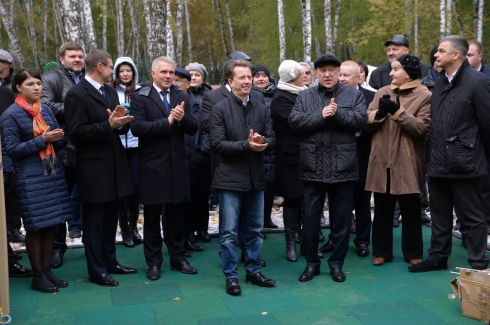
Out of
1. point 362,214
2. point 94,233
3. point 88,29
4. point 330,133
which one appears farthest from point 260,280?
point 88,29

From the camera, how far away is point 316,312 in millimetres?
5359

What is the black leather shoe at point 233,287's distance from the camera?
5.80 metres

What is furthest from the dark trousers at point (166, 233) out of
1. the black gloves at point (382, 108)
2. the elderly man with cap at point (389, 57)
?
the elderly man with cap at point (389, 57)

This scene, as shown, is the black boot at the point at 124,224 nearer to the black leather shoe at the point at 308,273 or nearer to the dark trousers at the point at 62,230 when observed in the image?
the dark trousers at the point at 62,230

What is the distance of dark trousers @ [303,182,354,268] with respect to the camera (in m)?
6.20

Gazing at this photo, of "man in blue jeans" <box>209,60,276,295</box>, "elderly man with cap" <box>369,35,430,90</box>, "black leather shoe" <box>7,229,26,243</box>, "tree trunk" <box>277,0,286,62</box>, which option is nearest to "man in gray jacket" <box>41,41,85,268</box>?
"black leather shoe" <box>7,229,26,243</box>

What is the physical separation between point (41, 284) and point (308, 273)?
2.56 metres

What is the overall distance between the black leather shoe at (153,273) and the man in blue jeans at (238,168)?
772mm

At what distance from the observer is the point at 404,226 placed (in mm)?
6832

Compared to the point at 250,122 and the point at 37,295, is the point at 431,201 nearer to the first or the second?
the point at 250,122

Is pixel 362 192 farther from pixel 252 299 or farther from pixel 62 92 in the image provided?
Result: pixel 62 92

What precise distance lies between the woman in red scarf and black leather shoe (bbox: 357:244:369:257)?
322cm

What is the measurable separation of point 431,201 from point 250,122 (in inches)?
81.9

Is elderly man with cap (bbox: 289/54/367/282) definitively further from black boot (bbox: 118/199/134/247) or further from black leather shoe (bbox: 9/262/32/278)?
black leather shoe (bbox: 9/262/32/278)
